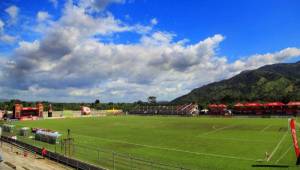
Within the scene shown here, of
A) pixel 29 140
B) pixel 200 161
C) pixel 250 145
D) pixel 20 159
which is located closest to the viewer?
pixel 200 161

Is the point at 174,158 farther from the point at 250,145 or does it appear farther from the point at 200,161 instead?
the point at 250,145

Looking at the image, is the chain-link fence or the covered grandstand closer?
the chain-link fence

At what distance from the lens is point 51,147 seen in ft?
164

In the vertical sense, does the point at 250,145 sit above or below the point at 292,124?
below

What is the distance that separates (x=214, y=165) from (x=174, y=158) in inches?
230

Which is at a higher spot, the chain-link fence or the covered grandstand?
the covered grandstand

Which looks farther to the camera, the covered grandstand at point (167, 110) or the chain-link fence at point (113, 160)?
the covered grandstand at point (167, 110)

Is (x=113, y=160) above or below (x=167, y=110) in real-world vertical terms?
below

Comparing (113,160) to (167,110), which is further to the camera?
(167,110)

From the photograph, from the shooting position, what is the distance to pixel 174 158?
3859cm

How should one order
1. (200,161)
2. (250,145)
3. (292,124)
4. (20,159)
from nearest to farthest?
(292,124)
(200,161)
(20,159)
(250,145)

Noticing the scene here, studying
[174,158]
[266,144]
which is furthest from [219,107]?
[174,158]

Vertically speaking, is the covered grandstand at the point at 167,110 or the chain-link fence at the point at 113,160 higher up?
the covered grandstand at the point at 167,110

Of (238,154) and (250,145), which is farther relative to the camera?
(250,145)
